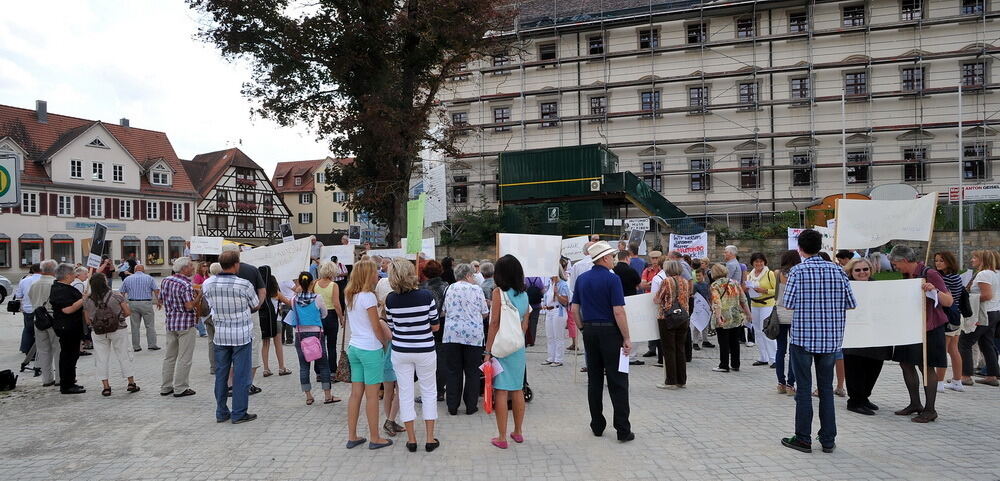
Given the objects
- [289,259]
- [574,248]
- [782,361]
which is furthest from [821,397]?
[574,248]

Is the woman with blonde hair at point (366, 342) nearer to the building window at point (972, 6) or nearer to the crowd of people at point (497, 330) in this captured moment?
the crowd of people at point (497, 330)

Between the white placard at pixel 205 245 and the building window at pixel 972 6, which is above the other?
the building window at pixel 972 6

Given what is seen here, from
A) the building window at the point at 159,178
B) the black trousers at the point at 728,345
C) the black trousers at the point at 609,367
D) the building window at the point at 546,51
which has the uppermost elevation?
the building window at the point at 546,51

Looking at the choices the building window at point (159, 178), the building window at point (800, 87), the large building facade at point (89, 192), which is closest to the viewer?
the building window at point (800, 87)

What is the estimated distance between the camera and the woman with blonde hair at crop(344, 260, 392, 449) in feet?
18.9

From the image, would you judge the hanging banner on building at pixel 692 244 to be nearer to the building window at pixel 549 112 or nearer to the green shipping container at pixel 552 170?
the green shipping container at pixel 552 170

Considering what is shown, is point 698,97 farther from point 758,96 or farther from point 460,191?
point 460,191

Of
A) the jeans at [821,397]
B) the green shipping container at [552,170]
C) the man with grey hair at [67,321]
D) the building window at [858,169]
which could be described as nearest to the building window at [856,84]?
the building window at [858,169]

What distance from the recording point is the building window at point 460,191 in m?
38.0

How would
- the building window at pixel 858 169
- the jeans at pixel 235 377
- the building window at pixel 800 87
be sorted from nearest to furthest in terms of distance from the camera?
the jeans at pixel 235 377 < the building window at pixel 858 169 < the building window at pixel 800 87

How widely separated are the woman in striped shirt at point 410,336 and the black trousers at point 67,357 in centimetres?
550

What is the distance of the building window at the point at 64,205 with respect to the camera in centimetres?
4275

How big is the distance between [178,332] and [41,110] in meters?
47.0

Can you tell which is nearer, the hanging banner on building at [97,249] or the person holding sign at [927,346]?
the person holding sign at [927,346]
